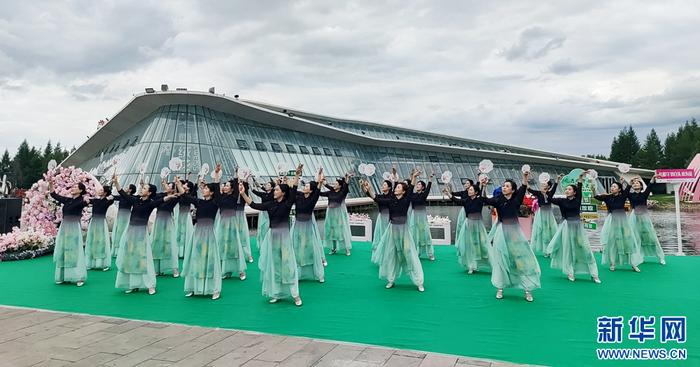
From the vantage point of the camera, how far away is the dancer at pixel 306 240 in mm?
8516

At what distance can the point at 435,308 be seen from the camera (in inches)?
248

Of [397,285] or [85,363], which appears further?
[397,285]

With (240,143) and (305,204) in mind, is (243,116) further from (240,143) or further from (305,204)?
(305,204)

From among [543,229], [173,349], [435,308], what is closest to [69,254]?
[173,349]

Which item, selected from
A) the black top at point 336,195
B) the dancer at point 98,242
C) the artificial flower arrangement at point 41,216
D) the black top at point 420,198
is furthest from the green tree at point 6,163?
the black top at point 420,198

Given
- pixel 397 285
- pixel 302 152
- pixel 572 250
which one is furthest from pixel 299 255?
pixel 302 152

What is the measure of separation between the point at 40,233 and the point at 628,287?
15275 millimetres

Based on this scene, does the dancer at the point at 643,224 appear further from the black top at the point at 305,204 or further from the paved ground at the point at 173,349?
the paved ground at the point at 173,349

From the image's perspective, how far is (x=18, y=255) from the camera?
1139 centimetres

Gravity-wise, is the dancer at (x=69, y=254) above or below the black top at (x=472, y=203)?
below

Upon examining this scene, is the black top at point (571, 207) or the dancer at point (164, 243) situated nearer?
the black top at point (571, 207)

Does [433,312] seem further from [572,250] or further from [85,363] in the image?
[85,363]

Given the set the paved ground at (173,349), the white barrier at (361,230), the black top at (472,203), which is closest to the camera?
the paved ground at (173,349)

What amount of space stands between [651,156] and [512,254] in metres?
84.6
